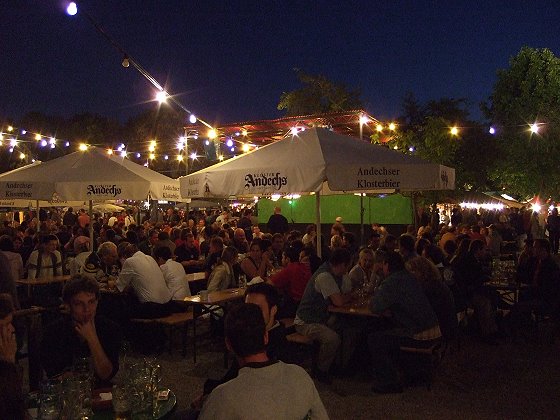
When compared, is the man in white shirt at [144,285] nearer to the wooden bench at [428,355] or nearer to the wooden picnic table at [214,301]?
the wooden picnic table at [214,301]

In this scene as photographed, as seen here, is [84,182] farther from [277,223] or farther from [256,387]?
[256,387]

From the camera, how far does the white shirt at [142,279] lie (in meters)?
7.11

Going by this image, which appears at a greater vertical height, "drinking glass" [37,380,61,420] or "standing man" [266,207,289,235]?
"standing man" [266,207,289,235]

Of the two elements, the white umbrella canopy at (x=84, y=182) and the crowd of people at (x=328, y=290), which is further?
the white umbrella canopy at (x=84, y=182)

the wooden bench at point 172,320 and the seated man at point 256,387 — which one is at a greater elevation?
the seated man at point 256,387

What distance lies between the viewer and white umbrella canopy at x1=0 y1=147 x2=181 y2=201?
9.06m

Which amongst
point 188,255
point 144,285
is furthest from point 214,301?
point 188,255

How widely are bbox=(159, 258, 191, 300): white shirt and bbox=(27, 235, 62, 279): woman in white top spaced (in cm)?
268

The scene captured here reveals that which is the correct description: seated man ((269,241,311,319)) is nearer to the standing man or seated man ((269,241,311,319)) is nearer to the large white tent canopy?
the large white tent canopy

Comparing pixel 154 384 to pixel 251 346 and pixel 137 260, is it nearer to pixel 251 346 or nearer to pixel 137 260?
pixel 251 346

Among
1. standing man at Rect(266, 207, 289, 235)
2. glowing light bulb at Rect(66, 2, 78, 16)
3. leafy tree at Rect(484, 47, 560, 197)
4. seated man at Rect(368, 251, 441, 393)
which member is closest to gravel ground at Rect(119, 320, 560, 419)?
seated man at Rect(368, 251, 441, 393)

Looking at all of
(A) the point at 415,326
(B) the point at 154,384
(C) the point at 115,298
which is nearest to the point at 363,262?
(A) the point at 415,326

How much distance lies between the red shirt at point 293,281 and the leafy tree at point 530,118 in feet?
63.7

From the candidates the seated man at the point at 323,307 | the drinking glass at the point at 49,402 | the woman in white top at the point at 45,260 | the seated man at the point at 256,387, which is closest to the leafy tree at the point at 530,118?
the seated man at the point at 323,307
